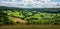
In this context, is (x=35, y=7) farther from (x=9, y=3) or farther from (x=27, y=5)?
(x=9, y=3)

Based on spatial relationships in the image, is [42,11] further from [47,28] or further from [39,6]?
[47,28]

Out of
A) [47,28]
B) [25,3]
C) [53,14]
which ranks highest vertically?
[25,3]

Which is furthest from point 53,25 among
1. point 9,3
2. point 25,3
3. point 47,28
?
point 9,3

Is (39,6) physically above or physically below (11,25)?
above

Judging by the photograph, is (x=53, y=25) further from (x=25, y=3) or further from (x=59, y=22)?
(x=25, y=3)

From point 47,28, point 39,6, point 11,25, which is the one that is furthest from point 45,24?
point 11,25

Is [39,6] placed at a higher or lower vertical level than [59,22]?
higher

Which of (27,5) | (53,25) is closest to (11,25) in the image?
(27,5)

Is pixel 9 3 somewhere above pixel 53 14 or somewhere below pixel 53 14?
above
